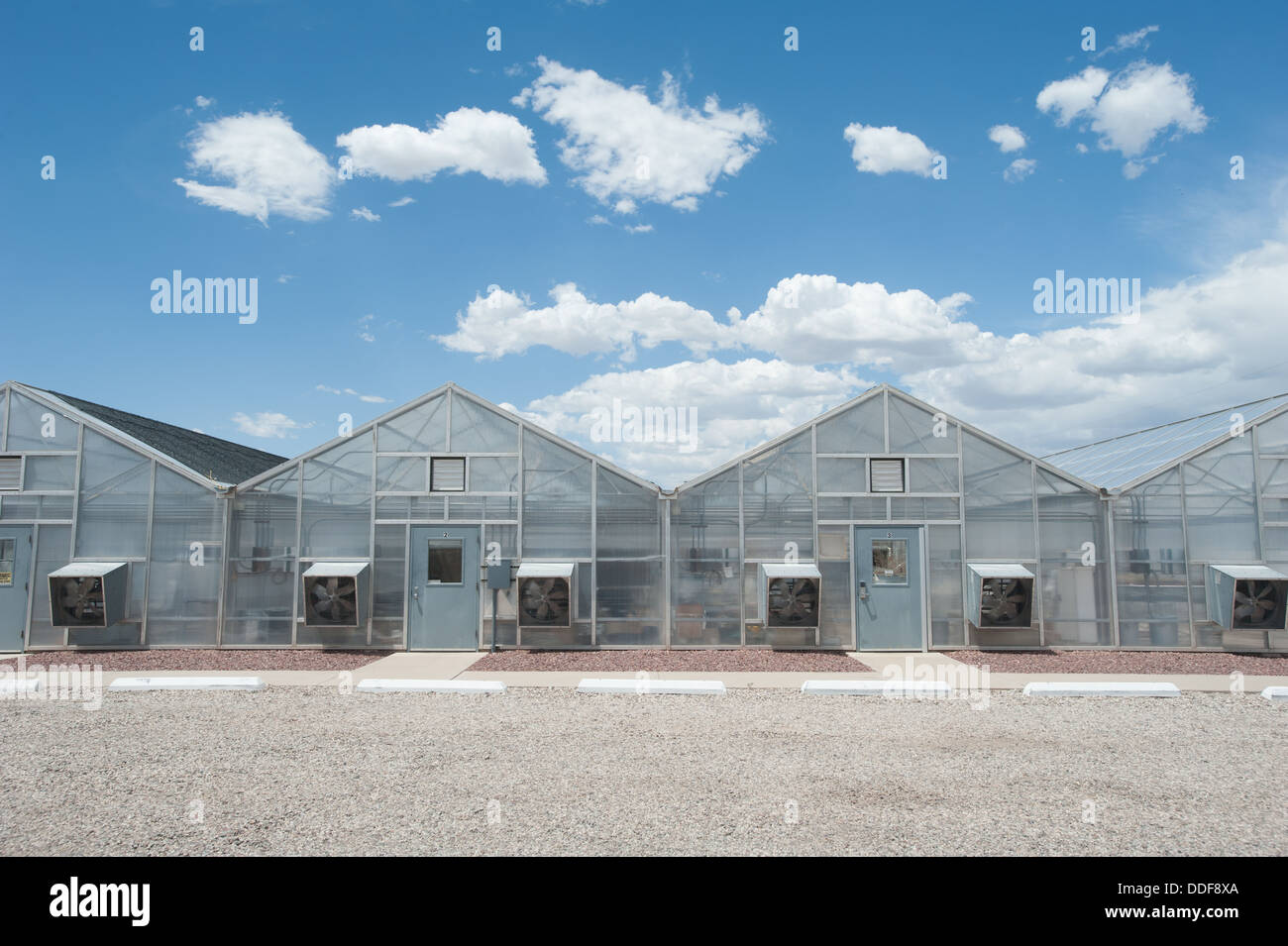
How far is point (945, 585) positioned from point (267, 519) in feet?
43.3

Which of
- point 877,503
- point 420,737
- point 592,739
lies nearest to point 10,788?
point 420,737

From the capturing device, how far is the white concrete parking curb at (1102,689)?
11008 mm

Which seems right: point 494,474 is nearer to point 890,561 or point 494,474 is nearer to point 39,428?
point 890,561

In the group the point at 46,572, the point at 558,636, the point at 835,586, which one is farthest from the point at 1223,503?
the point at 46,572

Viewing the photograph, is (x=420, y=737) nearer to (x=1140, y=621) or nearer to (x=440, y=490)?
(x=440, y=490)

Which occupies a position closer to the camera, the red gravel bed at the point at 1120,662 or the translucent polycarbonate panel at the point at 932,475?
the red gravel bed at the point at 1120,662

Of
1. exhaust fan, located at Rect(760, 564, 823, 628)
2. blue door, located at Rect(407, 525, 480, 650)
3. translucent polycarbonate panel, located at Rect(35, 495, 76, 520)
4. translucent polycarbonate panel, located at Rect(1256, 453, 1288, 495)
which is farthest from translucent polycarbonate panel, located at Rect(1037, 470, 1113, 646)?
translucent polycarbonate panel, located at Rect(35, 495, 76, 520)

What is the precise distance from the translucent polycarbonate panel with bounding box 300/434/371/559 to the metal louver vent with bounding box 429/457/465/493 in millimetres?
1249

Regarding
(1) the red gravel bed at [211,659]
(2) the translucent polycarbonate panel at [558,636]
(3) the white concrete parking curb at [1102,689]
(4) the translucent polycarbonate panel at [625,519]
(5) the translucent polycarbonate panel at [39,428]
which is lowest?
(3) the white concrete parking curb at [1102,689]

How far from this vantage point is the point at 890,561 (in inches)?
585

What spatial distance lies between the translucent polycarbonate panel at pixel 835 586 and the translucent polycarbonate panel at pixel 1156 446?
537cm

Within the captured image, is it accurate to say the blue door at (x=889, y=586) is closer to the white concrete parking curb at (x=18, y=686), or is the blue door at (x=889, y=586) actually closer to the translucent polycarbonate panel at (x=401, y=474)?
the translucent polycarbonate panel at (x=401, y=474)

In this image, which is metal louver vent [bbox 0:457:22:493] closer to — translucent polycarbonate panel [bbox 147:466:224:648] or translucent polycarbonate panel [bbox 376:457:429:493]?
translucent polycarbonate panel [bbox 147:466:224:648]

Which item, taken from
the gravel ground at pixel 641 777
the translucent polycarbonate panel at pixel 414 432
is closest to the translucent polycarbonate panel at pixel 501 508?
the translucent polycarbonate panel at pixel 414 432
